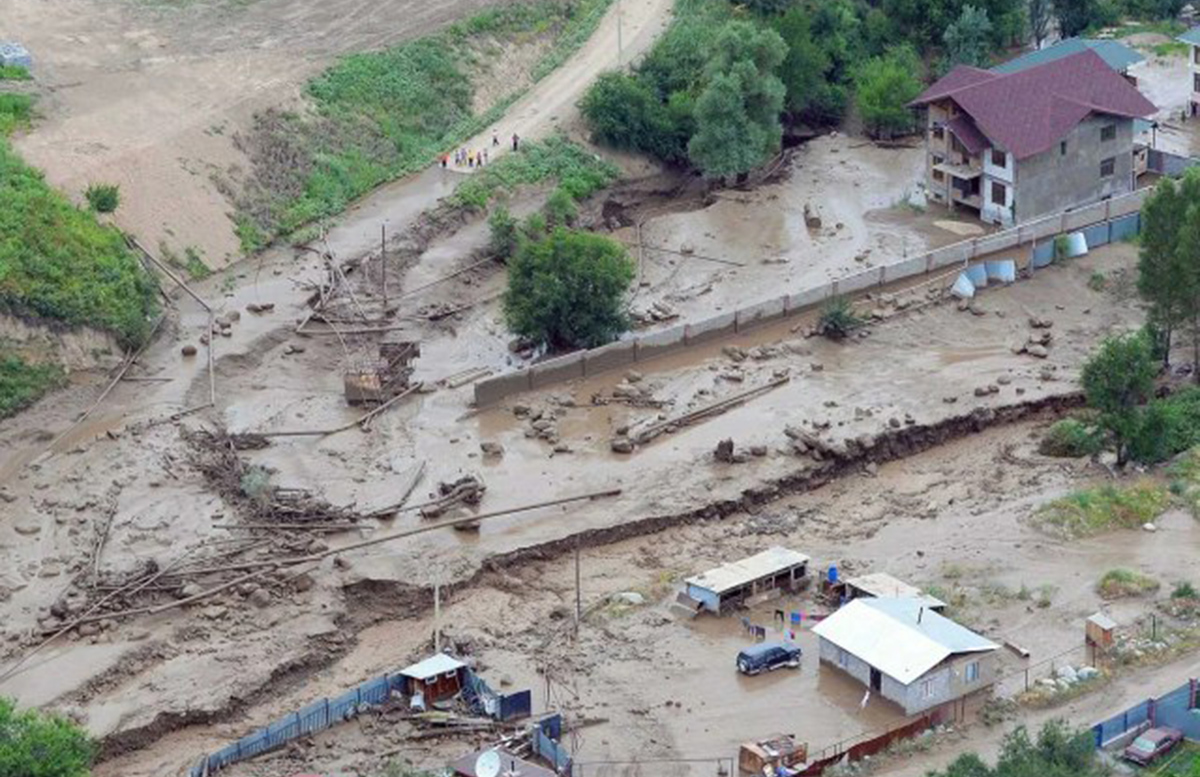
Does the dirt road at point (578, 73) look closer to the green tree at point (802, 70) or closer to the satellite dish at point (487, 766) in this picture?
the green tree at point (802, 70)

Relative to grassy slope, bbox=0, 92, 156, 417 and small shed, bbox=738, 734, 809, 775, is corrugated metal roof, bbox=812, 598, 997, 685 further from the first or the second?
grassy slope, bbox=0, 92, 156, 417

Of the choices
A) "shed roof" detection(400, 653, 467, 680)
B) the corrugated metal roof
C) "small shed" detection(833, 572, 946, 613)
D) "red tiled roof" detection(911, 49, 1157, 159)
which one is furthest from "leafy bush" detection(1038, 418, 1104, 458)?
"shed roof" detection(400, 653, 467, 680)

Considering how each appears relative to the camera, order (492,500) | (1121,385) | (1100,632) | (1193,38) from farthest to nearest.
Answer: (1193,38)
(492,500)
(1121,385)
(1100,632)

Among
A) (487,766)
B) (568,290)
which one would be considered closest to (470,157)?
(568,290)

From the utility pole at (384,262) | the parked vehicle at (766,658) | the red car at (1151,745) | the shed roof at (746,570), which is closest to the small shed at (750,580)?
the shed roof at (746,570)

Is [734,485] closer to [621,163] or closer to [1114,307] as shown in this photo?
[1114,307]

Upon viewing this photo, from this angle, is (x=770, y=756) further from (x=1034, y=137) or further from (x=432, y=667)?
(x=1034, y=137)

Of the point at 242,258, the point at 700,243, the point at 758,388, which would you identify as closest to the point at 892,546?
the point at 758,388
